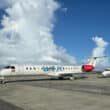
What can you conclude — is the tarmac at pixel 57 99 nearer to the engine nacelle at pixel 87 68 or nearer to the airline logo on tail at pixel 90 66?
the engine nacelle at pixel 87 68

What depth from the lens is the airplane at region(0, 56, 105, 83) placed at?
52938mm

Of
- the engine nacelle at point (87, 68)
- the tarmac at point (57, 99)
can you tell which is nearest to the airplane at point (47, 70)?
the engine nacelle at point (87, 68)

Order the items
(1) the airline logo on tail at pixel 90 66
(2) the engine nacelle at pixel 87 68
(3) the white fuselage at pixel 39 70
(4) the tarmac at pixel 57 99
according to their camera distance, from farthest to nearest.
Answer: (1) the airline logo on tail at pixel 90 66, (2) the engine nacelle at pixel 87 68, (3) the white fuselage at pixel 39 70, (4) the tarmac at pixel 57 99

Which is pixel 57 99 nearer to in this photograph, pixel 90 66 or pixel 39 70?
pixel 39 70

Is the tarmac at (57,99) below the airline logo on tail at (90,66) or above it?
below

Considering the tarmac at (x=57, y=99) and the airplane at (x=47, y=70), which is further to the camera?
the airplane at (x=47, y=70)

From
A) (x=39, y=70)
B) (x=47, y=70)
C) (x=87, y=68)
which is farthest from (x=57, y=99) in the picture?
(x=87, y=68)

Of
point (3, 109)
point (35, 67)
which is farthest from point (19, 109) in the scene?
point (35, 67)

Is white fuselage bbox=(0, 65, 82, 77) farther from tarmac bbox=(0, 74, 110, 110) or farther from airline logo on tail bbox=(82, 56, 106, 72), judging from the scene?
tarmac bbox=(0, 74, 110, 110)

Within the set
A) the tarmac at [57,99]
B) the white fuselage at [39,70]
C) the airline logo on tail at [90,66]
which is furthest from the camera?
the airline logo on tail at [90,66]

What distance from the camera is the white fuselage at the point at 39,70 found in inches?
2084

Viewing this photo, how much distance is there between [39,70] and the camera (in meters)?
57.8

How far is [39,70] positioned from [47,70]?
7.41ft

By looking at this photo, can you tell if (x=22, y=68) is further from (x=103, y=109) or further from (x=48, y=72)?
(x=103, y=109)
